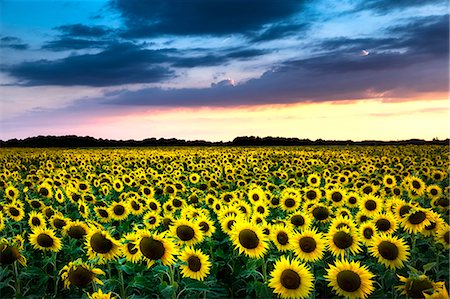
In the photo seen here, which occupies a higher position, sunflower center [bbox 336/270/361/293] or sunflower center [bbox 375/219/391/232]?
sunflower center [bbox 375/219/391/232]

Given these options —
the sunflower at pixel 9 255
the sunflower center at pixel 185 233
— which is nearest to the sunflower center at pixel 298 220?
the sunflower center at pixel 185 233

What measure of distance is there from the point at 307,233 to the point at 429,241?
7.49 ft

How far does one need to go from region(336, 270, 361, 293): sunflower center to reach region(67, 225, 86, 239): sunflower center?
3.41 meters

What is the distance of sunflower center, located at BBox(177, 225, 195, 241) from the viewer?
6062 mm

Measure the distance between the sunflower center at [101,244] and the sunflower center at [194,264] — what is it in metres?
0.88

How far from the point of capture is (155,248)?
16.7ft

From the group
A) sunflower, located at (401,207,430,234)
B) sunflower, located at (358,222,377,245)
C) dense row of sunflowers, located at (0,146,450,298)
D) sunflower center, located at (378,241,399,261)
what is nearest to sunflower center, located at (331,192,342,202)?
dense row of sunflowers, located at (0,146,450,298)

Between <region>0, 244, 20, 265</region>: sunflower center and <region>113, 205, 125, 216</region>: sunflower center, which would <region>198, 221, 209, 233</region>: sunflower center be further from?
<region>0, 244, 20, 265</region>: sunflower center

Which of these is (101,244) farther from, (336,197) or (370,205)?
(336,197)

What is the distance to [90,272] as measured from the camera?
4445 mm

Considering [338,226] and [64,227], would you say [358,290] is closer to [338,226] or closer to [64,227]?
[338,226]

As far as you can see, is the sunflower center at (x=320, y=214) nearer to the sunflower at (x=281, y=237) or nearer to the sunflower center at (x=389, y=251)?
the sunflower at (x=281, y=237)

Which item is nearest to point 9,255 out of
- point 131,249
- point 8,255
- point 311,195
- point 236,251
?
point 8,255

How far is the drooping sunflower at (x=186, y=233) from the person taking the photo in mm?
6059
